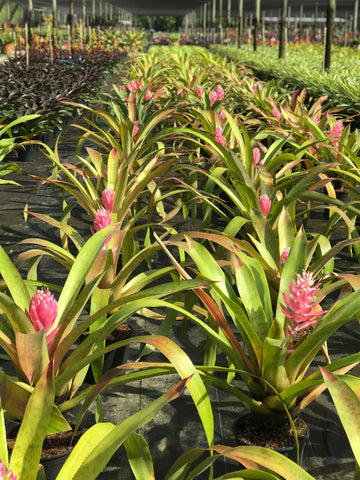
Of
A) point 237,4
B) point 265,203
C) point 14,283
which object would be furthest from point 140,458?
point 237,4

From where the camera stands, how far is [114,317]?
1.43 metres

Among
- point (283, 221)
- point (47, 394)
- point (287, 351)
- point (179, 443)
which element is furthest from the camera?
point (283, 221)

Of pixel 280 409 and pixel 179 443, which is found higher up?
pixel 280 409

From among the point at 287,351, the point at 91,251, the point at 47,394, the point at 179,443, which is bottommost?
the point at 179,443

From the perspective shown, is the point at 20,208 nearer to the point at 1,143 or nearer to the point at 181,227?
the point at 1,143

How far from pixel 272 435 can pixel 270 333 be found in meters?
0.29

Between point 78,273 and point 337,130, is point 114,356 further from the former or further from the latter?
point 337,130

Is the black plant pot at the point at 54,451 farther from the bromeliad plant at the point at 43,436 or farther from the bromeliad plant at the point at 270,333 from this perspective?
the bromeliad plant at the point at 270,333

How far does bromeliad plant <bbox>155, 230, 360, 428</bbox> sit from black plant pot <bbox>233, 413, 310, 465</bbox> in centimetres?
4

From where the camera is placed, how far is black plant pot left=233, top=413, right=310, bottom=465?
158cm

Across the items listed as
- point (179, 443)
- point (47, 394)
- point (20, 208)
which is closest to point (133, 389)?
point (179, 443)

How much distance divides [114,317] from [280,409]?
1.73 ft

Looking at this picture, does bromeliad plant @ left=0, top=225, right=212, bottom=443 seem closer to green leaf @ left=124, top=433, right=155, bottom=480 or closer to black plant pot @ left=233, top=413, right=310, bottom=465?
green leaf @ left=124, top=433, right=155, bottom=480

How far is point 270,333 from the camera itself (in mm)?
1565
